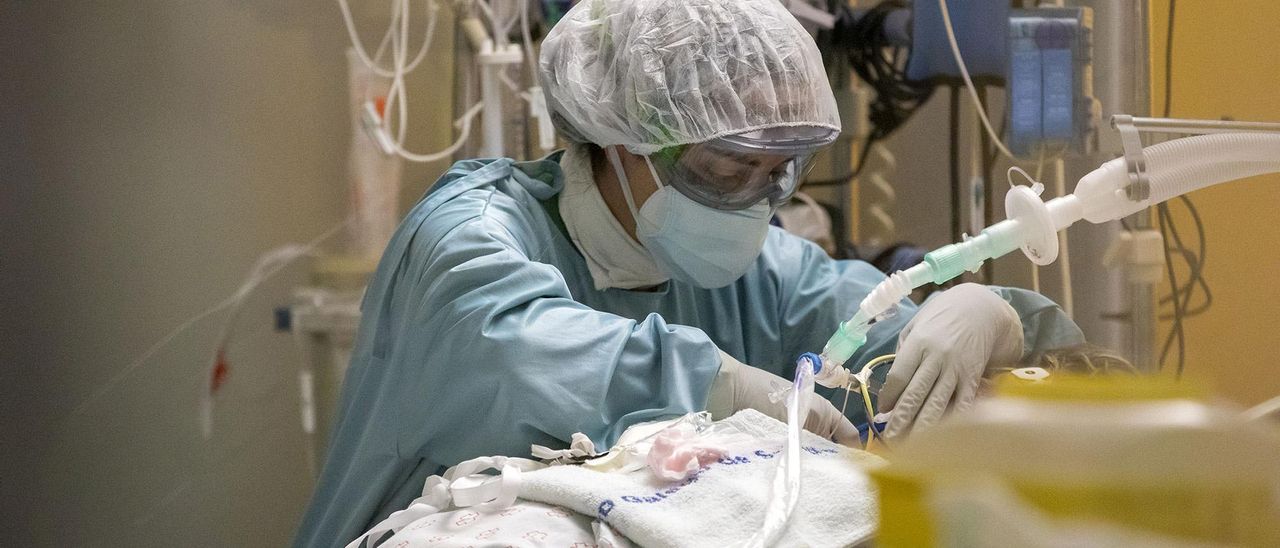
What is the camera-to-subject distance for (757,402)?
1.29 meters

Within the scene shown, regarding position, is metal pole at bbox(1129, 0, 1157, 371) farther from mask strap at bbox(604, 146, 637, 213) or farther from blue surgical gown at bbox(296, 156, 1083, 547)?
mask strap at bbox(604, 146, 637, 213)

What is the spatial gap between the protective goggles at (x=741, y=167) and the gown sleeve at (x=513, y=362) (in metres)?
0.21

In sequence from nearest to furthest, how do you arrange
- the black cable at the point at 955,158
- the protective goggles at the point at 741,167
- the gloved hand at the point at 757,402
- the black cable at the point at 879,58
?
the gloved hand at the point at 757,402, the protective goggles at the point at 741,167, the black cable at the point at 955,158, the black cable at the point at 879,58

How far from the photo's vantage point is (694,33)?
137cm

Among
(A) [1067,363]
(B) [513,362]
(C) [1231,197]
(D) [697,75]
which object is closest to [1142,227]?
(C) [1231,197]

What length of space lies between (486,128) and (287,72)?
0.38m

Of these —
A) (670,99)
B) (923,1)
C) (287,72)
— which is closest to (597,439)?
(670,99)

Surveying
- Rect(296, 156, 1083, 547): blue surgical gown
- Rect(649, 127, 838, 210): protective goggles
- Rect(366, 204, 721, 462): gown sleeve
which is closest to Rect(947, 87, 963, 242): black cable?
Rect(296, 156, 1083, 547): blue surgical gown

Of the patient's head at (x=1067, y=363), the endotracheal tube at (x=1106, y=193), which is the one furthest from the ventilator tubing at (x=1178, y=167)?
the patient's head at (x=1067, y=363)

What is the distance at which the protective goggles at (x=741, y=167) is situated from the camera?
1376 millimetres

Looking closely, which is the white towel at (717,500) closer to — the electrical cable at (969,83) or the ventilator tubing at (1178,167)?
the ventilator tubing at (1178,167)

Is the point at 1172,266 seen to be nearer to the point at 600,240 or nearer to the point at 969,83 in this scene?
the point at 969,83

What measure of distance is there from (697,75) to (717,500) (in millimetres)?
585

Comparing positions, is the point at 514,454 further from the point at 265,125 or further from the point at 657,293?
the point at 265,125
